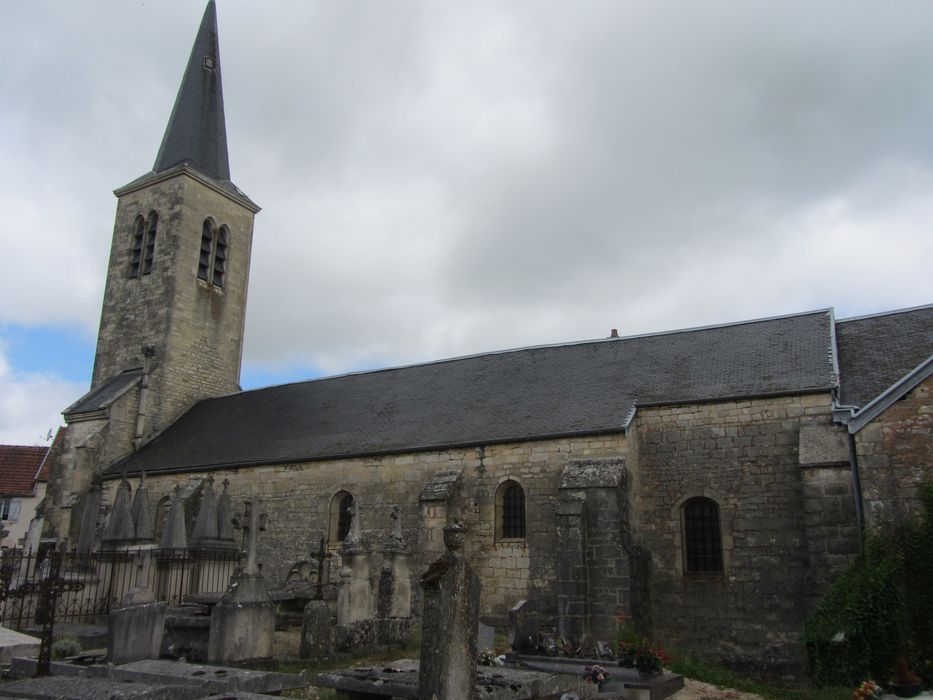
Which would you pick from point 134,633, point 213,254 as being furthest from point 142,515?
point 213,254

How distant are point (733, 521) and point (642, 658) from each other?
5681mm

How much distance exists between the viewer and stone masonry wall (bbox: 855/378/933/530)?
11.8 metres

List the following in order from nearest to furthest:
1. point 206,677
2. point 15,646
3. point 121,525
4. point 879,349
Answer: point 206,677 < point 15,646 < point 121,525 < point 879,349

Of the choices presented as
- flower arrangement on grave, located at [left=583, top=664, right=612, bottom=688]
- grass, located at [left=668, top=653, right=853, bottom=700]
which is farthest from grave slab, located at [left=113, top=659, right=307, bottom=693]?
grass, located at [left=668, top=653, right=853, bottom=700]

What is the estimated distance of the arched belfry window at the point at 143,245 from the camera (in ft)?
91.8

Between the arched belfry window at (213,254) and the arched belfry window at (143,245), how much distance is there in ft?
5.67

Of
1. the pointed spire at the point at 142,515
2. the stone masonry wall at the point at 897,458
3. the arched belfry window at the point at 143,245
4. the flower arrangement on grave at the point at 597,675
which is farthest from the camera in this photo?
the arched belfry window at the point at 143,245

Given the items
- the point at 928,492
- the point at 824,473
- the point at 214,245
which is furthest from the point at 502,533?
the point at 214,245

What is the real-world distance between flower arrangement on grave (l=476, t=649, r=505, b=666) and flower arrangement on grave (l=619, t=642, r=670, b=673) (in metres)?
1.61

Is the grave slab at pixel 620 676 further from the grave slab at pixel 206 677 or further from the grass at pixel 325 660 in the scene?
the grave slab at pixel 206 677

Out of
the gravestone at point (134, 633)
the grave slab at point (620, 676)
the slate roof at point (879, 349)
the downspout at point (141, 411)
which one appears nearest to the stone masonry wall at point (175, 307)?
the downspout at point (141, 411)

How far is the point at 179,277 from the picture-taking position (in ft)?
88.4

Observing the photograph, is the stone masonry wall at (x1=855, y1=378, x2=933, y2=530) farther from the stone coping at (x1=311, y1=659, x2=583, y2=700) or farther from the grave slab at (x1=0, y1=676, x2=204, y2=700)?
the grave slab at (x1=0, y1=676, x2=204, y2=700)

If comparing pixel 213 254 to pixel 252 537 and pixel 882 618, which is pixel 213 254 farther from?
pixel 882 618
